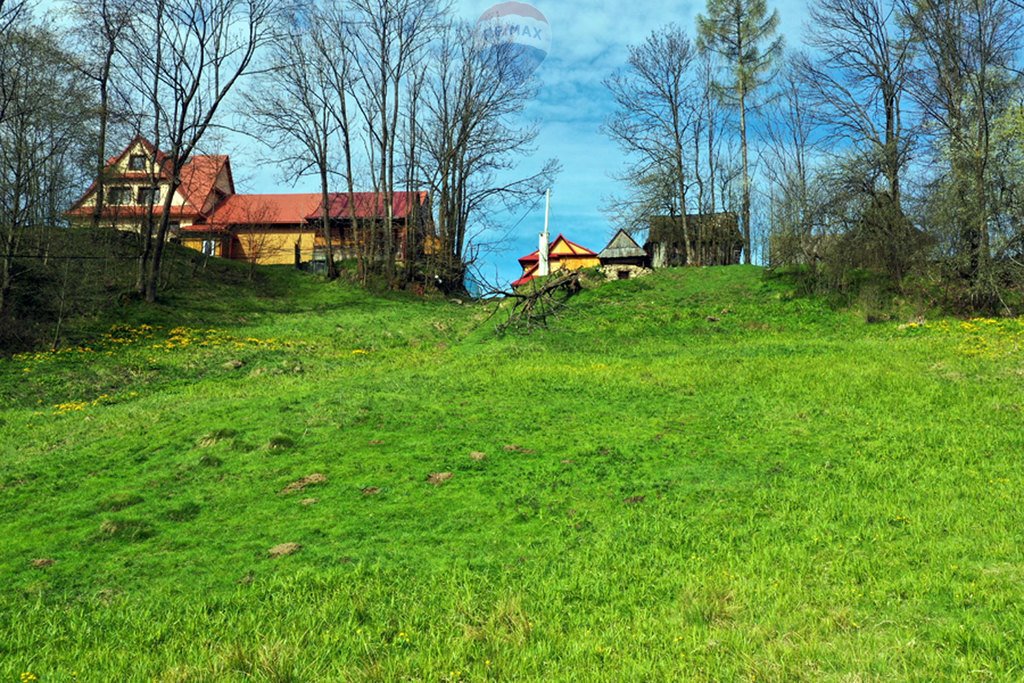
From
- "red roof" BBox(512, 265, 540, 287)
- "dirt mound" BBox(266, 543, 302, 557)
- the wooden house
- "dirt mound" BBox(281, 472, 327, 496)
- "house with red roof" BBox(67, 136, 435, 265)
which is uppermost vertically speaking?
"house with red roof" BBox(67, 136, 435, 265)

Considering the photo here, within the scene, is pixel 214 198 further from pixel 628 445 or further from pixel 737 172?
pixel 628 445

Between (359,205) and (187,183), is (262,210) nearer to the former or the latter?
(359,205)

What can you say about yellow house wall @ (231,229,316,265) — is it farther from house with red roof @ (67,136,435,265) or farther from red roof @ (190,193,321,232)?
red roof @ (190,193,321,232)

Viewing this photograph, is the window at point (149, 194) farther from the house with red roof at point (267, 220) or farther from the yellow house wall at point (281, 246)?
the yellow house wall at point (281, 246)

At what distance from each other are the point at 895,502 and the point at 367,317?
26458 millimetres

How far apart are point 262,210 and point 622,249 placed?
30.9 m

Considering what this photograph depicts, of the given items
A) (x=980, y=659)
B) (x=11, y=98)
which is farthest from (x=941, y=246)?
(x=11, y=98)

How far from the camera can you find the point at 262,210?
52594 millimetres

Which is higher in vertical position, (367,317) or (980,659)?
(367,317)

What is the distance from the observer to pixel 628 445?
35.1ft

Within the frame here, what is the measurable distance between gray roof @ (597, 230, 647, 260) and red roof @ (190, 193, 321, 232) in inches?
1037

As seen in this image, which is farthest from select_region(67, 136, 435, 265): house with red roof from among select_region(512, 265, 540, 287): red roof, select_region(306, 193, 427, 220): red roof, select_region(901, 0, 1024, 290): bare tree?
select_region(901, 0, 1024, 290): bare tree

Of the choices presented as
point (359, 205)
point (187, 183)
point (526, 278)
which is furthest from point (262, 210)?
point (526, 278)

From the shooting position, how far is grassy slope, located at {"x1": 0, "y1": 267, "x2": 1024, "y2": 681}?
16.3 ft
